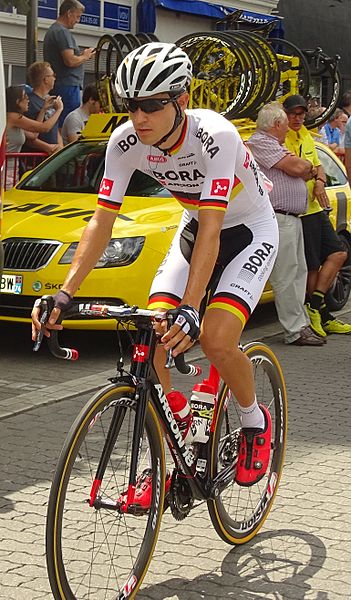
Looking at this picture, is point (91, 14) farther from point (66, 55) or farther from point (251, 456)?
point (251, 456)

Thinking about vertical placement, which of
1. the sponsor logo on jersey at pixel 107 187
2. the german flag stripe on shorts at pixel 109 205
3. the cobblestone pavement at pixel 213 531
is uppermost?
the sponsor logo on jersey at pixel 107 187

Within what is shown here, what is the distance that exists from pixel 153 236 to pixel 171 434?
4747 millimetres

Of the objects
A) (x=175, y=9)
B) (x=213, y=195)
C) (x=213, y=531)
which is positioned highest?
(x=175, y=9)

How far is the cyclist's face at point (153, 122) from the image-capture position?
438 centimetres

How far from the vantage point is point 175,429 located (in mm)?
4492

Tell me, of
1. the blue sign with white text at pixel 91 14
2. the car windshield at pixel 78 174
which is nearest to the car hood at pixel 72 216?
the car windshield at pixel 78 174

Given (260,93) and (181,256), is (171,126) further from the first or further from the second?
(260,93)

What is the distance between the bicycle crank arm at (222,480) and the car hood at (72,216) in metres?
4.28

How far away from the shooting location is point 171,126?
14.6 feet

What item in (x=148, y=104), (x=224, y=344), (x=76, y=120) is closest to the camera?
(x=148, y=104)

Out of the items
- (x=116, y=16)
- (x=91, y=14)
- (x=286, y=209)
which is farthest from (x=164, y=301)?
(x=116, y=16)

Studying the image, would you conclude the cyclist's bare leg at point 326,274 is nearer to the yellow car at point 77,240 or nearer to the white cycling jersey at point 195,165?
the yellow car at point 77,240

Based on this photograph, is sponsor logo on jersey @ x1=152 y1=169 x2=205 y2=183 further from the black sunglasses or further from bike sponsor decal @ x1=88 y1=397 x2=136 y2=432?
bike sponsor decal @ x1=88 y1=397 x2=136 y2=432

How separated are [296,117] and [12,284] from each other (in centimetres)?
315
